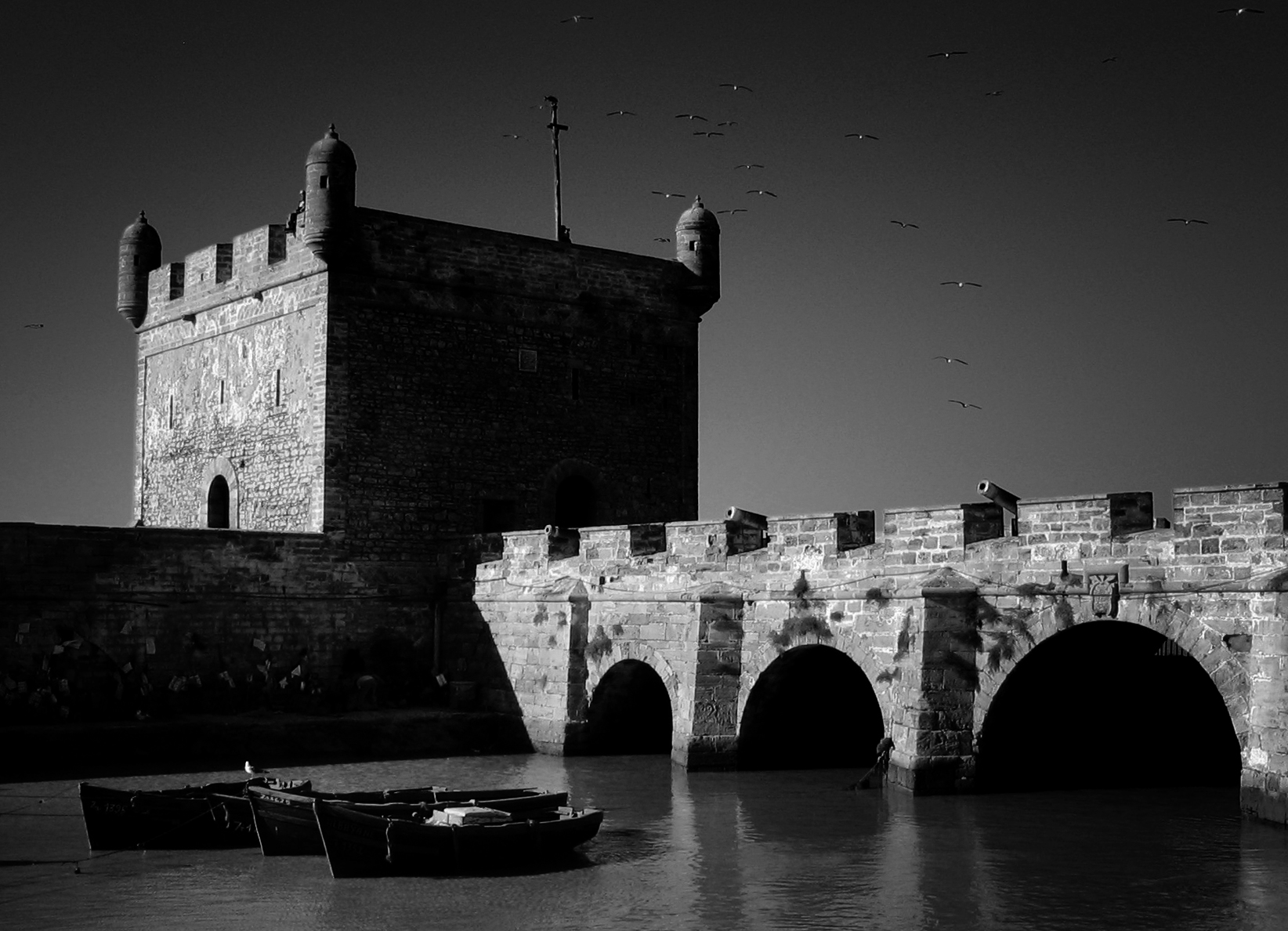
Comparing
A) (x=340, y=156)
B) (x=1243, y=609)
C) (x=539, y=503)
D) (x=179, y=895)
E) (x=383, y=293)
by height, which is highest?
(x=340, y=156)

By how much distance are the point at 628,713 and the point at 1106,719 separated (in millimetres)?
7028

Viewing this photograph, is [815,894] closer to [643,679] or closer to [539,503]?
[643,679]

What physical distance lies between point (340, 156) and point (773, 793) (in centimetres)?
1252

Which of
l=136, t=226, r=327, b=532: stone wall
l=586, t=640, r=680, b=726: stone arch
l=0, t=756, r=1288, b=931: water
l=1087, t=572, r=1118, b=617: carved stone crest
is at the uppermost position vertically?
l=136, t=226, r=327, b=532: stone wall

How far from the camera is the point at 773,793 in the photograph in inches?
772

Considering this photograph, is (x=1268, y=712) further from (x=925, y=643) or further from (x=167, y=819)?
(x=167, y=819)

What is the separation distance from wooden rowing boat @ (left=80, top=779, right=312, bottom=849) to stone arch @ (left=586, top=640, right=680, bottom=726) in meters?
6.95

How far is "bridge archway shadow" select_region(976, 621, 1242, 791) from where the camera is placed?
1870 cm

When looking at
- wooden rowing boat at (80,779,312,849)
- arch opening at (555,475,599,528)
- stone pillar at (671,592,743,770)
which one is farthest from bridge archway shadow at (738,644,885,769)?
arch opening at (555,475,599,528)

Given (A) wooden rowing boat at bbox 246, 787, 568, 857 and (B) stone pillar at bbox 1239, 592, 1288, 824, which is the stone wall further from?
(B) stone pillar at bbox 1239, 592, 1288, 824

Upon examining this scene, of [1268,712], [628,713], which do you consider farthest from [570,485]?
[1268,712]

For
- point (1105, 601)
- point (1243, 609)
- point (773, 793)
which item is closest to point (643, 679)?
point (773, 793)

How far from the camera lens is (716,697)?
21406 millimetres

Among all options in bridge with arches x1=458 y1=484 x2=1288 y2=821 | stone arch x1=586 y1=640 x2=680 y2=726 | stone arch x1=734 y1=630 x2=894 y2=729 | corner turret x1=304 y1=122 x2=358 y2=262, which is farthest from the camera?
corner turret x1=304 y1=122 x2=358 y2=262
